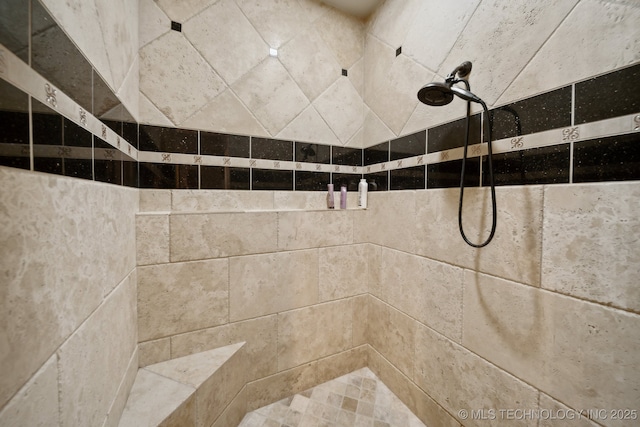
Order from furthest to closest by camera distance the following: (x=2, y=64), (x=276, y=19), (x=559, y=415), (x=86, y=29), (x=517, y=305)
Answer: (x=276, y=19) < (x=517, y=305) < (x=559, y=415) < (x=86, y=29) < (x=2, y=64)

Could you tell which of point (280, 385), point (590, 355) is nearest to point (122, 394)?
point (280, 385)

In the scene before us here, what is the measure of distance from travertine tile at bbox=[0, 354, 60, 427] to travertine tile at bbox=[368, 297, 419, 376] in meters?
1.38

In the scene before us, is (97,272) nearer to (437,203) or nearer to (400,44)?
(437,203)

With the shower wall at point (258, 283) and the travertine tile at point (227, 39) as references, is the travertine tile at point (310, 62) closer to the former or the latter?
the travertine tile at point (227, 39)

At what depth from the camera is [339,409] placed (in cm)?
130

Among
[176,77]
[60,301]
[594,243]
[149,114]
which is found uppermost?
[176,77]

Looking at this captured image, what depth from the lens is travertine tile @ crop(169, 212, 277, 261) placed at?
1.12 m

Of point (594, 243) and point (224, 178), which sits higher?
point (224, 178)

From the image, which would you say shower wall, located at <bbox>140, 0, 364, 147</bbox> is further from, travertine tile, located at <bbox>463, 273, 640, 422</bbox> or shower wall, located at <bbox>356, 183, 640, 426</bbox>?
travertine tile, located at <bbox>463, 273, 640, 422</bbox>

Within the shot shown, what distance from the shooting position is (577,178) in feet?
2.39

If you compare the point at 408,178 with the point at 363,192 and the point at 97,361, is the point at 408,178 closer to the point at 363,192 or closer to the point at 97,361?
the point at 363,192

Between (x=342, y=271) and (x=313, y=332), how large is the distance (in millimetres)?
431

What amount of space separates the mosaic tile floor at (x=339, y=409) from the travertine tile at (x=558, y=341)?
660mm

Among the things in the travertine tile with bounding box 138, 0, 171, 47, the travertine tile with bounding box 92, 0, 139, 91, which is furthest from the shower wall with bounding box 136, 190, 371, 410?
the travertine tile with bounding box 138, 0, 171, 47
